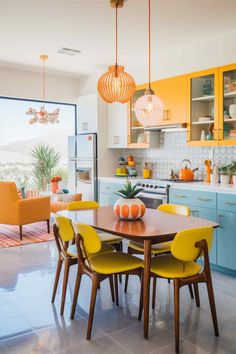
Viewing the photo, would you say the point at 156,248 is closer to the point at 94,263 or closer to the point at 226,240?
the point at 94,263

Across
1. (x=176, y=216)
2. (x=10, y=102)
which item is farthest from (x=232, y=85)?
(x=10, y=102)

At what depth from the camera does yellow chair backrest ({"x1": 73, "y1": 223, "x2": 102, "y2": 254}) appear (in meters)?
2.70

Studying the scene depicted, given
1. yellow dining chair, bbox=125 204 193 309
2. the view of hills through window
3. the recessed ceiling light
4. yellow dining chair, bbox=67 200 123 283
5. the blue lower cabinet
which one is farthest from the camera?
the view of hills through window

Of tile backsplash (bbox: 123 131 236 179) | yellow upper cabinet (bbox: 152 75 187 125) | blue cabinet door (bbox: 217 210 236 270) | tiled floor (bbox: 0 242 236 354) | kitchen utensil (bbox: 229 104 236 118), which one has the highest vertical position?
yellow upper cabinet (bbox: 152 75 187 125)

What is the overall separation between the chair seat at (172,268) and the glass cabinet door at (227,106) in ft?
A: 6.90

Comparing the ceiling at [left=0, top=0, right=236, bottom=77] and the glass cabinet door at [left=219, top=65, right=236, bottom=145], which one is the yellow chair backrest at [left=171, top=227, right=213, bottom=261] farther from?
the ceiling at [left=0, top=0, right=236, bottom=77]

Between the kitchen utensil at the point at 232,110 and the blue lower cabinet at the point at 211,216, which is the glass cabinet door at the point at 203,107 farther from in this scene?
the blue lower cabinet at the point at 211,216

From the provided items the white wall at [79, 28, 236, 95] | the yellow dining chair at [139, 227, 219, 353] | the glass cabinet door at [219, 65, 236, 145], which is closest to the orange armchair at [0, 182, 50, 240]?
the white wall at [79, 28, 236, 95]

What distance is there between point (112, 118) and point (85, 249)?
3.93 metres

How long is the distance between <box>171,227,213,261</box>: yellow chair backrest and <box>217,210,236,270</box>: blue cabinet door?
60.0 inches

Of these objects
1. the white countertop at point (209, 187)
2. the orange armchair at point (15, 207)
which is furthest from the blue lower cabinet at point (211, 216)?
the orange armchair at point (15, 207)

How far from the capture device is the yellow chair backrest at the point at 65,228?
3.07 m

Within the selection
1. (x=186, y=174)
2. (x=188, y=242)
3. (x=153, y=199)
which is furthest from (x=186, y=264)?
(x=186, y=174)

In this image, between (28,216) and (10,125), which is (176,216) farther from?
(10,125)
